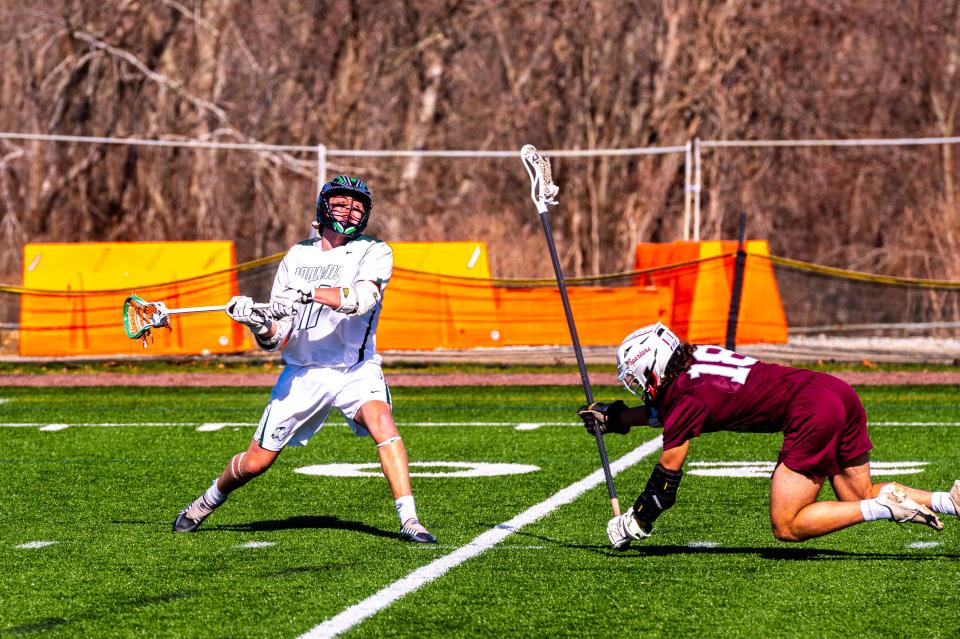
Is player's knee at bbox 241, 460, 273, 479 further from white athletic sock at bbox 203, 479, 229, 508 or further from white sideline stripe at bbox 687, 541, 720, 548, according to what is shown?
white sideline stripe at bbox 687, 541, 720, 548

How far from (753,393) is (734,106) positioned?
27.1 m

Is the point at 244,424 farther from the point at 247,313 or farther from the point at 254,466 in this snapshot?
the point at 247,313

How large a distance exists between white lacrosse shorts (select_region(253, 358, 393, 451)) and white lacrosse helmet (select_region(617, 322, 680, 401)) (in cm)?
159

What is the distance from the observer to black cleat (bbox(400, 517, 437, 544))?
800cm

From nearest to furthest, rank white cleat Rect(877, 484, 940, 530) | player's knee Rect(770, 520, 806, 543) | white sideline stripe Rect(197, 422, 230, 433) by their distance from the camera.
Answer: white cleat Rect(877, 484, 940, 530), player's knee Rect(770, 520, 806, 543), white sideline stripe Rect(197, 422, 230, 433)

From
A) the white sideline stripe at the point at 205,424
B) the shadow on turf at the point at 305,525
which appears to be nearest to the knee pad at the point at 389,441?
the shadow on turf at the point at 305,525

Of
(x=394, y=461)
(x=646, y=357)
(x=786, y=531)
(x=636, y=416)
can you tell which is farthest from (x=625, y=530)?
(x=394, y=461)

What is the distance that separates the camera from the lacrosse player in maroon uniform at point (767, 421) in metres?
7.11

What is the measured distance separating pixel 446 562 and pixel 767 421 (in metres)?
1.62

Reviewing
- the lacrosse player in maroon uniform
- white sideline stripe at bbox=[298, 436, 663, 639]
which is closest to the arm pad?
the lacrosse player in maroon uniform

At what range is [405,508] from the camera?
8.10m

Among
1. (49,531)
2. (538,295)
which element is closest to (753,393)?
(49,531)

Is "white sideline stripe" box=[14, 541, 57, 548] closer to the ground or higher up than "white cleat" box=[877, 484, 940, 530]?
closer to the ground

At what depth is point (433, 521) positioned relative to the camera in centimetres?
880
